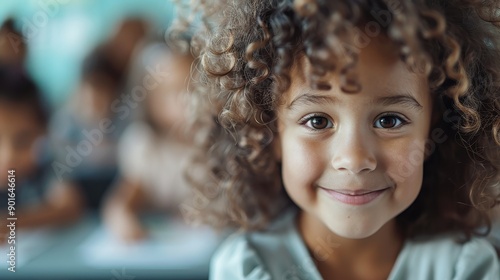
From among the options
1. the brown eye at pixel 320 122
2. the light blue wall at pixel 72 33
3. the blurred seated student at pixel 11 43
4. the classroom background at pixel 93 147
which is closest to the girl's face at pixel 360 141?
the brown eye at pixel 320 122

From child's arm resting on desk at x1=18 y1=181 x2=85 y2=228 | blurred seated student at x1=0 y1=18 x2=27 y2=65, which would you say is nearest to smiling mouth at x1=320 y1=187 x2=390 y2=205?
child's arm resting on desk at x1=18 y1=181 x2=85 y2=228

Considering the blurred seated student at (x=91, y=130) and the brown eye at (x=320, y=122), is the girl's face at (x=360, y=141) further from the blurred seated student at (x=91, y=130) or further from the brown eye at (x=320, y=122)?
the blurred seated student at (x=91, y=130)

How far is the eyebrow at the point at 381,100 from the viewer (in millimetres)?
779

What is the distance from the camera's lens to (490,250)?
908 mm

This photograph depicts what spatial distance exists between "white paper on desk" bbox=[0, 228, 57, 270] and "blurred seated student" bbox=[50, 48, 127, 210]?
19 cm

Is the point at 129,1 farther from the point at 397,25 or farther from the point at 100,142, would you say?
the point at 397,25

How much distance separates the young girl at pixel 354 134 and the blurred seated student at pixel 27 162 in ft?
1.79

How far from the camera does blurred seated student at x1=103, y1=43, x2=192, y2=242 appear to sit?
153 cm

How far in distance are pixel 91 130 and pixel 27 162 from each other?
9.4 inches

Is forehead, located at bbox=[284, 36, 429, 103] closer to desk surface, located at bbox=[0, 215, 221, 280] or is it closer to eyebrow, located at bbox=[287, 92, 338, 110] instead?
eyebrow, located at bbox=[287, 92, 338, 110]

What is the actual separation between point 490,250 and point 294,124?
36 cm

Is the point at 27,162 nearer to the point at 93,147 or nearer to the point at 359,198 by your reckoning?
the point at 93,147

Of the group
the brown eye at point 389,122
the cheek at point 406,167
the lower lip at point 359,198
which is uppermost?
the brown eye at point 389,122

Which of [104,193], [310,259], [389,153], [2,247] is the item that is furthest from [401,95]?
[104,193]
